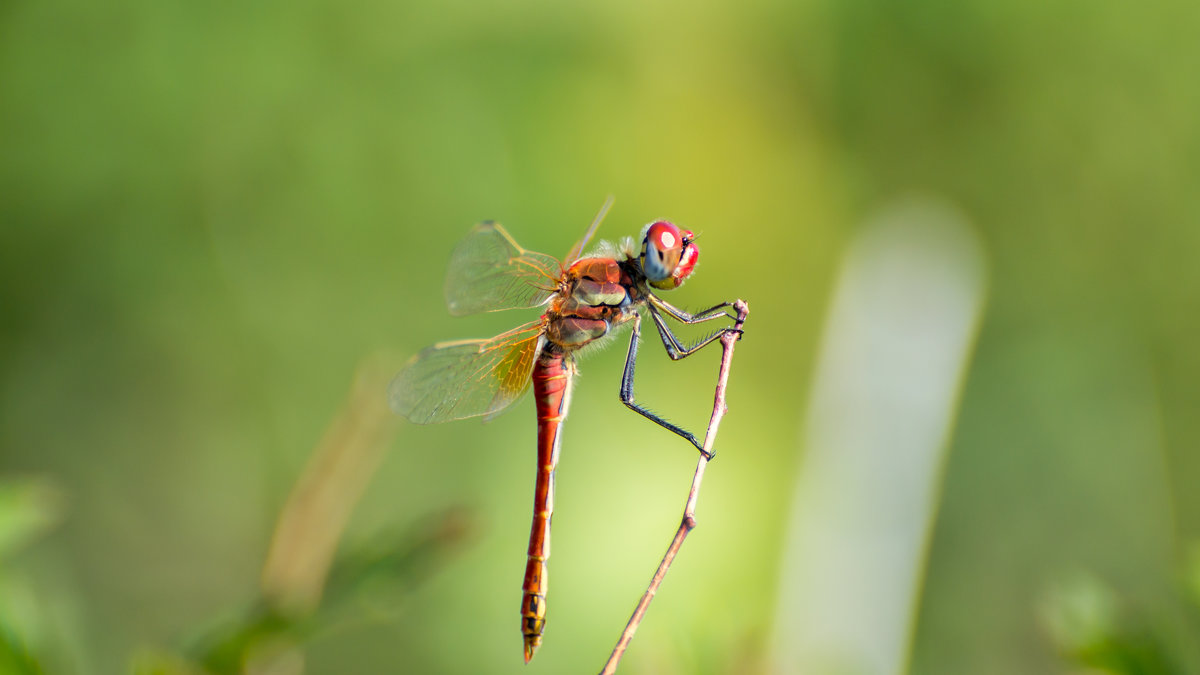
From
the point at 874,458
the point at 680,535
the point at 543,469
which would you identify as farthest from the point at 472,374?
the point at 874,458

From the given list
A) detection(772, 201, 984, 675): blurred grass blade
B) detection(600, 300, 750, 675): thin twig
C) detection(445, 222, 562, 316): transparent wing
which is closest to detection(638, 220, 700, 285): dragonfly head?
detection(445, 222, 562, 316): transparent wing

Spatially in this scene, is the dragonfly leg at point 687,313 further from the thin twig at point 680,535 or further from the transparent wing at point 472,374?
Answer: the thin twig at point 680,535

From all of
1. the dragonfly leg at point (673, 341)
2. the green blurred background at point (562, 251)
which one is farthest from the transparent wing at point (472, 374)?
the green blurred background at point (562, 251)

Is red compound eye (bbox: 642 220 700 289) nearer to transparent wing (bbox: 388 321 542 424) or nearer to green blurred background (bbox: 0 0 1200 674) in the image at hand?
transparent wing (bbox: 388 321 542 424)

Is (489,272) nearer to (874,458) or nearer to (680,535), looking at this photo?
(680,535)

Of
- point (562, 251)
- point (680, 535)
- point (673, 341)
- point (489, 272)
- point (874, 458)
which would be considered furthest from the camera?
point (562, 251)
